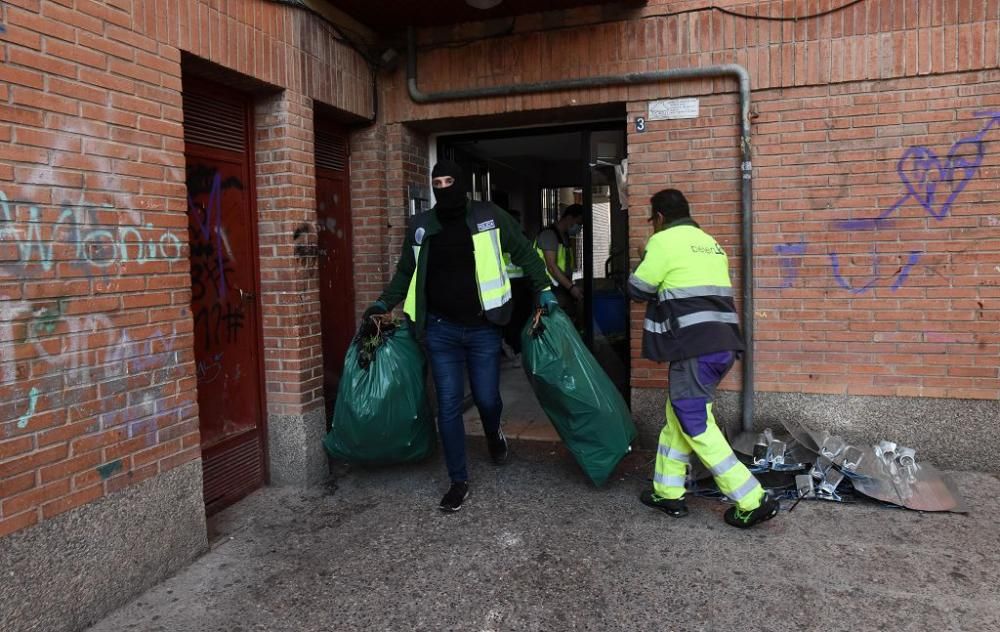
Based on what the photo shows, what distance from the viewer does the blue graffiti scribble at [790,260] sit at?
4492 millimetres

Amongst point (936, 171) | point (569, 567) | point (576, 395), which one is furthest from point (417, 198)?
point (936, 171)

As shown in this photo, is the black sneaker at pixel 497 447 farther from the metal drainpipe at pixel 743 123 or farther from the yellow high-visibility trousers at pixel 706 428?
the metal drainpipe at pixel 743 123

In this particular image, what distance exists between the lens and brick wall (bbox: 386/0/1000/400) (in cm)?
420

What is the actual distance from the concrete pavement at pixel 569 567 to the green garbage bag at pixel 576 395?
31 cm

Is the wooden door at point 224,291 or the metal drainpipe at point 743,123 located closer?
the wooden door at point 224,291

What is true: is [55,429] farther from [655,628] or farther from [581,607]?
[655,628]

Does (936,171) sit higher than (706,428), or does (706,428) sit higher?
(936,171)

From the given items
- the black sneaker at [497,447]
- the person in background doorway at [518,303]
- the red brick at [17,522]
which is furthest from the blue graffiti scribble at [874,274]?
the red brick at [17,522]

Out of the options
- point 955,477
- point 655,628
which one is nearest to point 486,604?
point 655,628

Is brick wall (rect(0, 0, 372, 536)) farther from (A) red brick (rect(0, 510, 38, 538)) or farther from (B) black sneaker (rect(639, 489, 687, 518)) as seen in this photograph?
(B) black sneaker (rect(639, 489, 687, 518))

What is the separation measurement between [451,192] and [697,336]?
153 cm

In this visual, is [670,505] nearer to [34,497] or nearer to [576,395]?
[576,395]

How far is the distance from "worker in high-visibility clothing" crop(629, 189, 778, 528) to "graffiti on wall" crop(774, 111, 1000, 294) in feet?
4.52

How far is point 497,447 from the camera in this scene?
4539 millimetres
